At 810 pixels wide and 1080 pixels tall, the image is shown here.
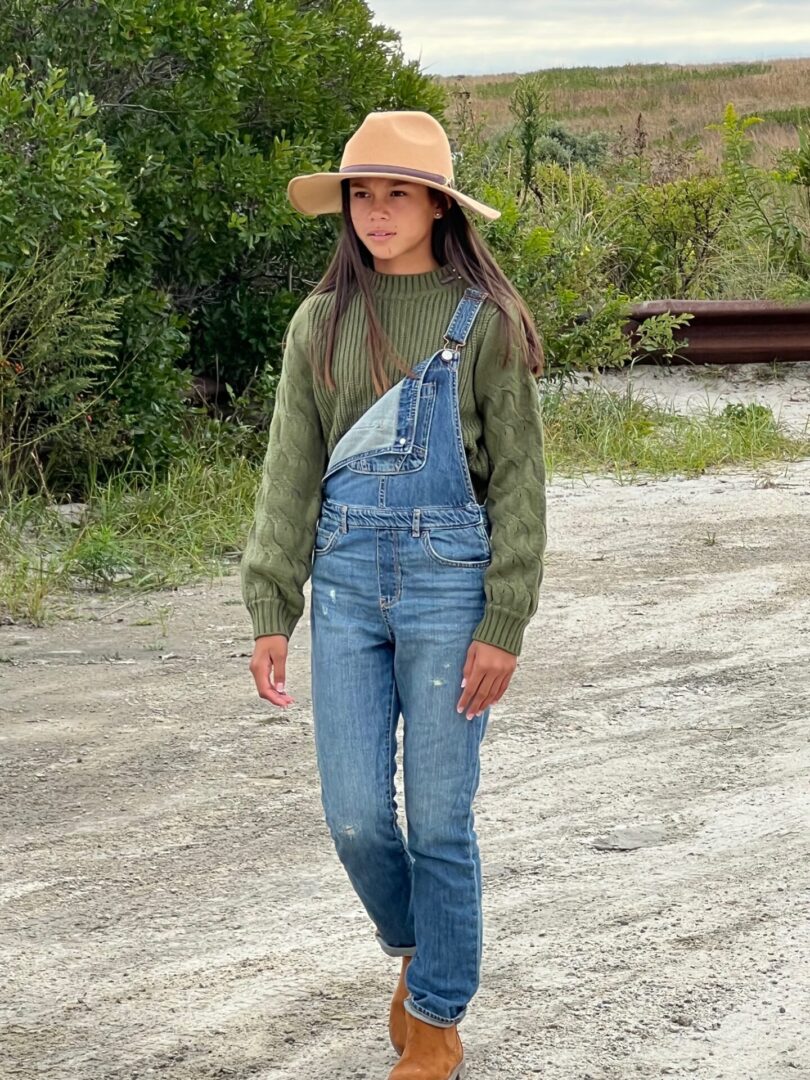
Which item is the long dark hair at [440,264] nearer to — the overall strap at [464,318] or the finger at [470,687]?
the overall strap at [464,318]

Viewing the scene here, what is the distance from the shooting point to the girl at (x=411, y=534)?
2.97m

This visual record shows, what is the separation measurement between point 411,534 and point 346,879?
4.91 ft

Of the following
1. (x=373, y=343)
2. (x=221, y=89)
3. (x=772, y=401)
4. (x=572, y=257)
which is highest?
(x=221, y=89)

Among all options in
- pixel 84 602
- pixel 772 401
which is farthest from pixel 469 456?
pixel 772 401

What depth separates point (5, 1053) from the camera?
3318 millimetres

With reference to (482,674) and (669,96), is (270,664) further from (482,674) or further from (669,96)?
(669,96)

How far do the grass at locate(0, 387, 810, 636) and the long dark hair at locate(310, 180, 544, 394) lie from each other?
140 inches

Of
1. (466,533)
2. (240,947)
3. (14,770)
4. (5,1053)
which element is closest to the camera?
(466,533)

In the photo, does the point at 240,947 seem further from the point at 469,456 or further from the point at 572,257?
the point at 572,257

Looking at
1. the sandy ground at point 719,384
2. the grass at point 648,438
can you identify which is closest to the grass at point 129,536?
the grass at point 648,438

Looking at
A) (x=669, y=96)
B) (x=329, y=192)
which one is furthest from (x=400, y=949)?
(x=669, y=96)

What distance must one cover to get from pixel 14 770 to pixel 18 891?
36.5 inches

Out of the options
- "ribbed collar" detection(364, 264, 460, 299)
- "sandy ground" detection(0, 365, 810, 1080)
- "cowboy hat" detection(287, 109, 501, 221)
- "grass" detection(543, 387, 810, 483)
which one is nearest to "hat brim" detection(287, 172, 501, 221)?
"cowboy hat" detection(287, 109, 501, 221)

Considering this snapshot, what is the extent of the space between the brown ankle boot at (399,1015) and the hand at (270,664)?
60 centimetres
